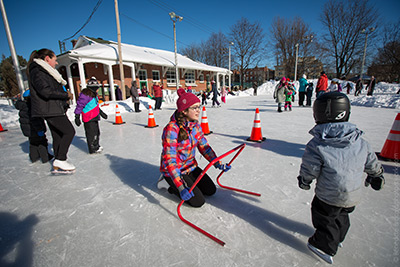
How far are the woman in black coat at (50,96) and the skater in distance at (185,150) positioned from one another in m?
1.93

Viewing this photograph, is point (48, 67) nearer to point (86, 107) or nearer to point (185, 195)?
point (86, 107)

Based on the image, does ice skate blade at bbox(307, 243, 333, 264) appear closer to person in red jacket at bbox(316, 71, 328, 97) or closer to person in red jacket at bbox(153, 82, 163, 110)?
person in red jacket at bbox(316, 71, 328, 97)

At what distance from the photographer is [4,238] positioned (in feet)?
5.84

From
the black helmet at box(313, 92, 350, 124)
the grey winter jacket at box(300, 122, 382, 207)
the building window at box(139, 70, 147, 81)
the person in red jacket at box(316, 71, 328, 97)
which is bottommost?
the grey winter jacket at box(300, 122, 382, 207)

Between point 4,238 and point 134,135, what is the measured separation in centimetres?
405

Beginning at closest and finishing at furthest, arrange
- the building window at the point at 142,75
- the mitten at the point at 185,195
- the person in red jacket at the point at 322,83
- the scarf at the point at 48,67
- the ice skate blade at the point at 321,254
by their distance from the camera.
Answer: the ice skate blade at the point at 321,254
the mitten at the point at 185,195
the scarf at the point at 48,67
the person in red jacket at the point at 322,83
the building window at the point at 142,75

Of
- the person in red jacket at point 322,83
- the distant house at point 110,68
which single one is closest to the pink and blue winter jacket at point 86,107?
the person in red jacket at point 322,83

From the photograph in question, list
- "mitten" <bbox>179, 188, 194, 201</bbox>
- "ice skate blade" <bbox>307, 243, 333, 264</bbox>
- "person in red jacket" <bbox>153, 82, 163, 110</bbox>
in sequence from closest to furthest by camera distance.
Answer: "ice skate blade" <bbox>307, 243, 333, 264</bbox>, "mitten" <bbox>179, 188, 194, 201</bbox>, "person in red jacket" <bbox>153, 82, 163, 110</bbox>

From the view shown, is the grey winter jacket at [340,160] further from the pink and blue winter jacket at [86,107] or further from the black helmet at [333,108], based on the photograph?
the pink and blue winter jacket at [86,107]

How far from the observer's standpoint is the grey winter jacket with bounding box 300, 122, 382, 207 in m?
1.33

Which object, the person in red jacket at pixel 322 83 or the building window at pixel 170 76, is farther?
the building window at pixel 170 76

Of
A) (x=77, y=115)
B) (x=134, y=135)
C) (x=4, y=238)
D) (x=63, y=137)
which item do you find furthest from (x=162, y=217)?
(x=134, y=135)

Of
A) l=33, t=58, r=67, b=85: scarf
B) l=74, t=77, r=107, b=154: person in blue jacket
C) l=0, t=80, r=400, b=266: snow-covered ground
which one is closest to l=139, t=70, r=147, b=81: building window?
l=74, t=77, r=107, b=154: person in blue jacket

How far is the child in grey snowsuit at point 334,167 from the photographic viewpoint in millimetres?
1334
